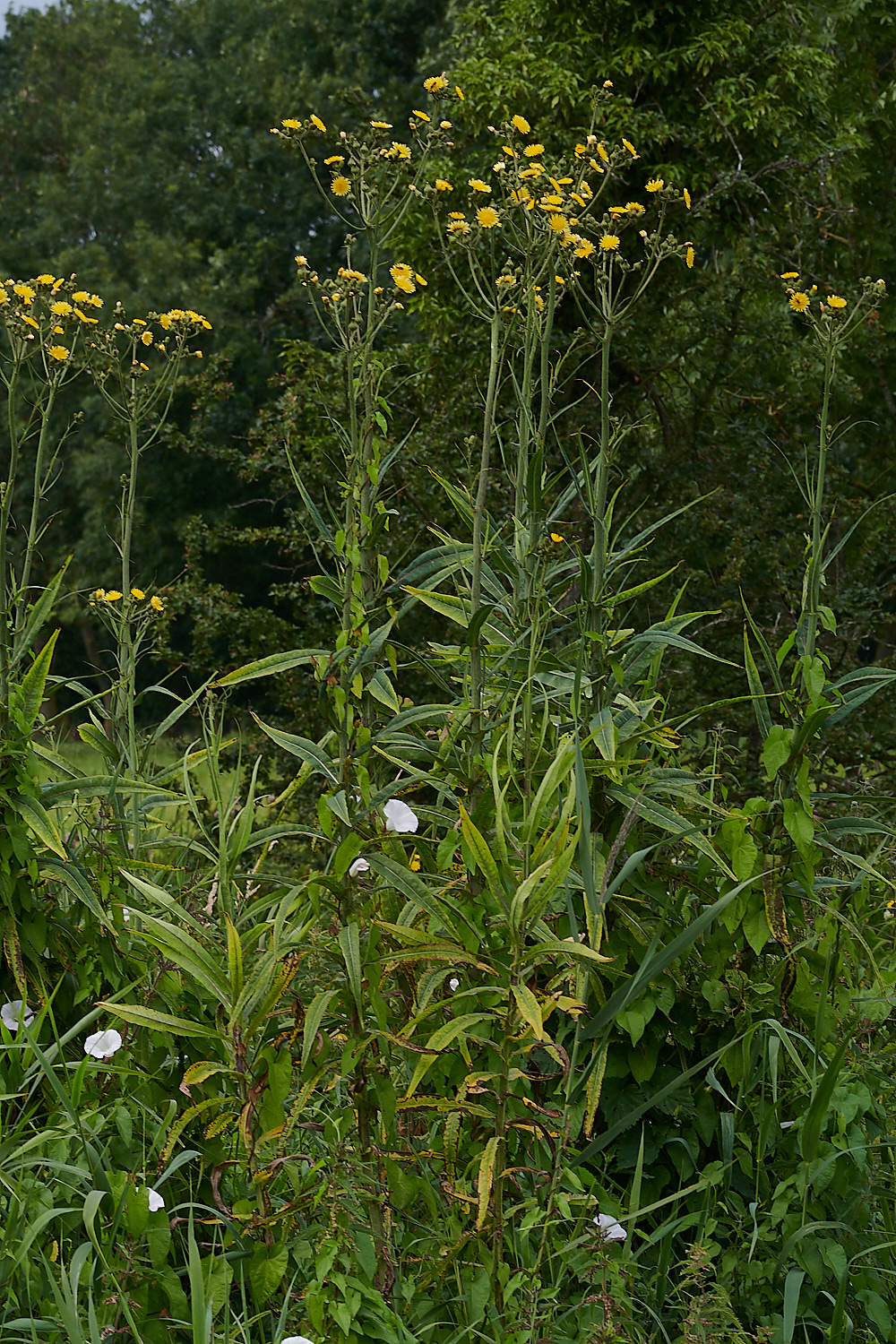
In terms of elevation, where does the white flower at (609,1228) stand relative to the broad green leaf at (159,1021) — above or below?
below

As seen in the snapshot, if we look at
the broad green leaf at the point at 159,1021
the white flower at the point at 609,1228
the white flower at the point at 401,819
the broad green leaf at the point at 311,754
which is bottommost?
the white flower at the point at 609,1228

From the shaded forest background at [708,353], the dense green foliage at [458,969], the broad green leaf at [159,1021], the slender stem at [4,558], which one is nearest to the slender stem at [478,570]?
the dense green foliage at [458,969]

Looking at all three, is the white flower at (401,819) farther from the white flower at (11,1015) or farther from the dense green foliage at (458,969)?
the white flower at (11,1015)

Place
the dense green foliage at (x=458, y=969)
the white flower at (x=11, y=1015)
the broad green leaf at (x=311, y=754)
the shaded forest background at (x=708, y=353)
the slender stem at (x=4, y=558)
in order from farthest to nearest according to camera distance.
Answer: the shaded forest background at (x=708, y=353) → the slender stem at (x=4, y=558) → the white flower at (x=11, y=1015) → the broad green leaf at (x=311, y=754) → the dense green foliage at (x=458, y=969)

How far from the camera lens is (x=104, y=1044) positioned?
2.04 metres

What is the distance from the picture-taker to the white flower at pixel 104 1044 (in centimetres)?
202

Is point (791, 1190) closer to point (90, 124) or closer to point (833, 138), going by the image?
point (833, 138)

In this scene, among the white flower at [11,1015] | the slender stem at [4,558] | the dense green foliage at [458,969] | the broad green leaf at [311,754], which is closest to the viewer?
the dense green foliage at [458,969]

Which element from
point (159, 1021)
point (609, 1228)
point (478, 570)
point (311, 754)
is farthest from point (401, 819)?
point (609, 1228)

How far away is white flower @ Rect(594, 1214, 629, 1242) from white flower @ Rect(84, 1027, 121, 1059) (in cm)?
83

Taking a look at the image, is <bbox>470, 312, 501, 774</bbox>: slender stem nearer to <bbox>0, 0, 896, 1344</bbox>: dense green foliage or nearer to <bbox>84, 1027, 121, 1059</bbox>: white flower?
<bbox>0, 0, 896, 1344</bbox>: dense green foliage

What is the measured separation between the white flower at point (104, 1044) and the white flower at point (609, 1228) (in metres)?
0.83

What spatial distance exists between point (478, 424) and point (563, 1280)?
4.79 metres

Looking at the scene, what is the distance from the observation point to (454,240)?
7.23ft
